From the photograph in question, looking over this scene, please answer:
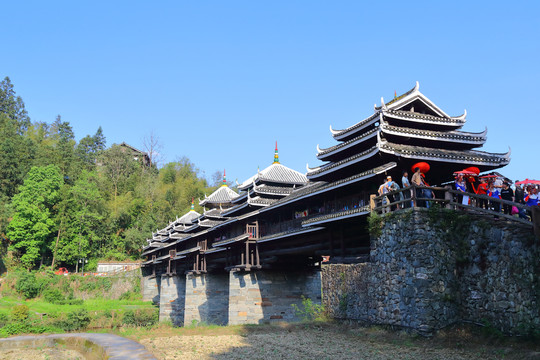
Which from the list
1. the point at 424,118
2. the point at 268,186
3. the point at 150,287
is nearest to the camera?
the point at 424,118

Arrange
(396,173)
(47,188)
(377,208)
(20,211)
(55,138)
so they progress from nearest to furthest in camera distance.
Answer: (377,208)
(396,173)
(20,211)
(47,188)
(55,138)

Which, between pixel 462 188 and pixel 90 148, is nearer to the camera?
pixel 462 188

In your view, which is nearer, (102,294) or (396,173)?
(396,173)

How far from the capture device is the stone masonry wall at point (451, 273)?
1086 cm

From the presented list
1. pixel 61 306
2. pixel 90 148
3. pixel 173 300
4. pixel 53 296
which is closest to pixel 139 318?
pixel 173 300

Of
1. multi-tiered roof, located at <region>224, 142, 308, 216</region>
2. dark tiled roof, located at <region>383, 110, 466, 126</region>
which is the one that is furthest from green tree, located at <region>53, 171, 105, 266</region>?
dark tiled roof, located at <region>383, 110, 466, 126</region>

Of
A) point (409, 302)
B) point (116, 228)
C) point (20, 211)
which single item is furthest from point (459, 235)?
point (116, 228)

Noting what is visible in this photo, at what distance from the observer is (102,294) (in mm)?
50719

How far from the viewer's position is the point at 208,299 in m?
33.9

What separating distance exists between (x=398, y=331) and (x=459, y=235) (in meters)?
3.38

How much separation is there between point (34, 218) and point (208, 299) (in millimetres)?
26983

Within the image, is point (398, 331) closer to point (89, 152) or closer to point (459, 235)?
point (459, 235)

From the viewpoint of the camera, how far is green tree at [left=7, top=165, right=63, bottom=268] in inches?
1916

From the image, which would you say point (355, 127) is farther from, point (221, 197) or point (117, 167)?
point (117, 167)
